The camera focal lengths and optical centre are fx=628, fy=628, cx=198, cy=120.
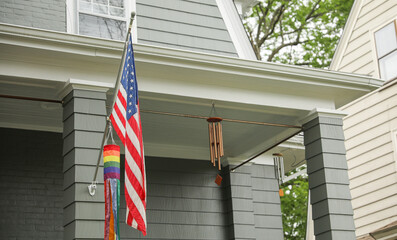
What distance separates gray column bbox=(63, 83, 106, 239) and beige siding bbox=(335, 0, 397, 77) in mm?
6510

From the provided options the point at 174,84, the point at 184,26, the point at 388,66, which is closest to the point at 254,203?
the point at 388,66

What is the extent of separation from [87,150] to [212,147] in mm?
1987

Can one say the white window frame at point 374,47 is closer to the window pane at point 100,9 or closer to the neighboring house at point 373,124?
the neighboring house at point 373,124

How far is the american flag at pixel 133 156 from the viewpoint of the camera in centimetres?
644

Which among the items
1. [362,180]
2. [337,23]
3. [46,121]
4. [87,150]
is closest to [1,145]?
[46,121]

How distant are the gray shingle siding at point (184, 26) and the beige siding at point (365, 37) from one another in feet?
12.8

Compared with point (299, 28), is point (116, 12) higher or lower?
lower

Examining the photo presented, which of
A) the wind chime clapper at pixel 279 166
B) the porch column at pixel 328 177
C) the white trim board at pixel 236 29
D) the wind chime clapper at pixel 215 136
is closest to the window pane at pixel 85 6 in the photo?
the white trim board at pixel 236 29

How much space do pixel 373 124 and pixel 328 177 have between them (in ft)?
12.2

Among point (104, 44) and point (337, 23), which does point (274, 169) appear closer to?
point (104, 44)

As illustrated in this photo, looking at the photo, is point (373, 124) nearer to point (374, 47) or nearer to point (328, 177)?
point (374, 47)

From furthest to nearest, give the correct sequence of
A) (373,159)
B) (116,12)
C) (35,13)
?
(373,159)
(116,12)
(35,13)

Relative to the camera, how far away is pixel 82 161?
7.43 m

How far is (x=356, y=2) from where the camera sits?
507 inches
